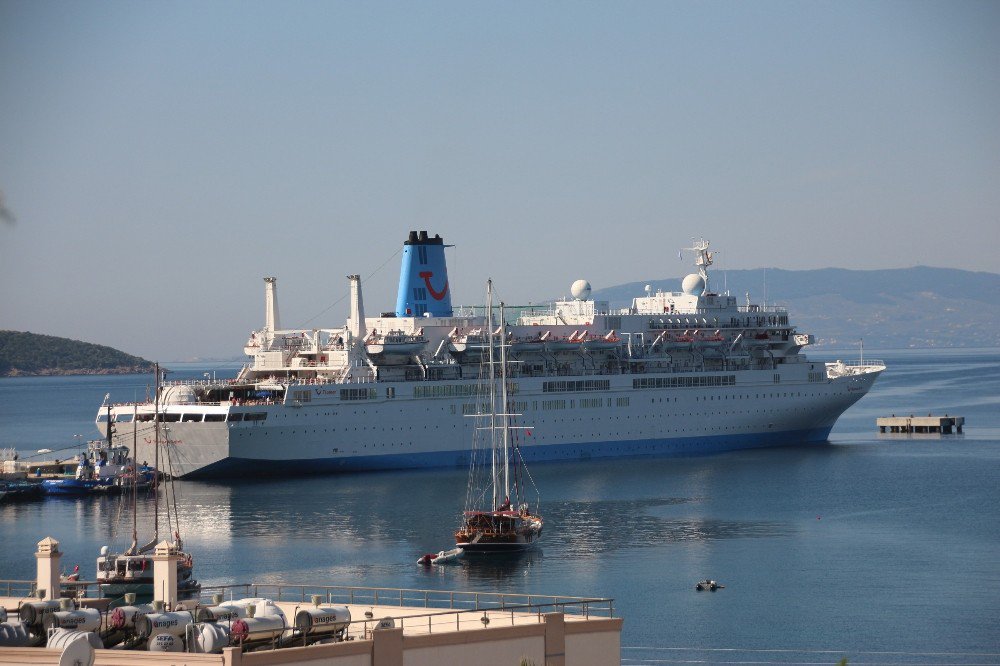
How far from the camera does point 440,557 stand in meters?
42.0

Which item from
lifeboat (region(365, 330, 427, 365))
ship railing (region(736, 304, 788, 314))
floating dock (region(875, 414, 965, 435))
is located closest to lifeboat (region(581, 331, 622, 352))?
lifeboat (region(365, 330, 427, 365))

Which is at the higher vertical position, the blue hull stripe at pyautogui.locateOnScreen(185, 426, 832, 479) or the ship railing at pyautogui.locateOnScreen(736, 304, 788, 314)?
the ship railing at pyautogui.locateOnScreen(736, 304, 788, 314)

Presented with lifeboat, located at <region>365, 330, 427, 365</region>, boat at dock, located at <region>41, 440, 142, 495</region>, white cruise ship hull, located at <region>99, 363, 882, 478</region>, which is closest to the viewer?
boat at dock, located at <region>41, 440, 142, 495</region>

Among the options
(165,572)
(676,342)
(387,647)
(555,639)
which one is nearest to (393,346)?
(676,342)

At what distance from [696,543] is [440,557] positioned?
7.54 metres

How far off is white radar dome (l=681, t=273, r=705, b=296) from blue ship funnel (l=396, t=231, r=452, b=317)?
12.8 meters

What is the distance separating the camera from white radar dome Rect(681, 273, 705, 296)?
245 ft

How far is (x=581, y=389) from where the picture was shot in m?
68.5

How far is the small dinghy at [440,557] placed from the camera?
4166 centimetres

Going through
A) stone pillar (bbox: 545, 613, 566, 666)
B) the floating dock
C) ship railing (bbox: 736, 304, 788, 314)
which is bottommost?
stone pillar (bbox: 545, 613, 566, 666)

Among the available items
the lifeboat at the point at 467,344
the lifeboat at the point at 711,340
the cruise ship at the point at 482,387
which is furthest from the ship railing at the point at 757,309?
the lifeboat at the point at 467,344

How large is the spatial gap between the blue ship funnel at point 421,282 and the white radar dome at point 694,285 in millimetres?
12824

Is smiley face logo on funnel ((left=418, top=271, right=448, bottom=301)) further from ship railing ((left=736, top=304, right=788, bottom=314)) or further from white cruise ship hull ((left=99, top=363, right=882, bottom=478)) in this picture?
ship railing ((left=736, top=304, right=788, bottom=314))

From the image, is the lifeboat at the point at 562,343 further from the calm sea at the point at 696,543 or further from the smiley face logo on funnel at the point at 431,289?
the calm sea at the point at 696,543
